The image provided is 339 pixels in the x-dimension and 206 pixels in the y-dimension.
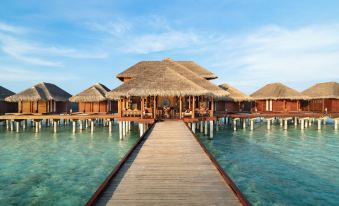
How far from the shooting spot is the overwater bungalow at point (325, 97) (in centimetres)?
3025

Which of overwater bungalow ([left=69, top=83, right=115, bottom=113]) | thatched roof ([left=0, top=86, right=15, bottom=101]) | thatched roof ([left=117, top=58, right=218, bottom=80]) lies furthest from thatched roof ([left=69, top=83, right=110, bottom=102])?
thatched roof ([left=0, top=86, right=15, bottom=101])

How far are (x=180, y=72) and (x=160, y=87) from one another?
230 inches

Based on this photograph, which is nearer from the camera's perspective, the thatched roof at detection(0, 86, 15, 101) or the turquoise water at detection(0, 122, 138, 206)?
the turquoise water at detection(0, 122, 138, 206)

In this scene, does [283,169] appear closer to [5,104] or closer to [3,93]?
[5,104]

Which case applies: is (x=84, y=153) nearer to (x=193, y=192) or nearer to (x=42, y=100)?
(x=193, y=192)

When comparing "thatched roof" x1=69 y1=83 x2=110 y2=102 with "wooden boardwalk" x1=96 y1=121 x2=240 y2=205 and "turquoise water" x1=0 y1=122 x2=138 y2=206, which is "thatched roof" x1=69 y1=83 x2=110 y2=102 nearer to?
"turquoise water" x1=0 y1=122 x2=138 y2=206

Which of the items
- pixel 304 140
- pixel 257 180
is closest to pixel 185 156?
pixel 257 180

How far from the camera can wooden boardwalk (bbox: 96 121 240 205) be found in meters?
4.41

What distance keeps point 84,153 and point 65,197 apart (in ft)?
21.2

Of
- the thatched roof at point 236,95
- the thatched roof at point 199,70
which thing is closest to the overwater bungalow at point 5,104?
the thatched roof at point 199,70

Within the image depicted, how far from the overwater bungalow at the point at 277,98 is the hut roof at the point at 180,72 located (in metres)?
11.9

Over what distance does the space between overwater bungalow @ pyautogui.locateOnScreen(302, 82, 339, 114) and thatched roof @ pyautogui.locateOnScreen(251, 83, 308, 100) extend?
2764mm

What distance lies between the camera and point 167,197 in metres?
4.51

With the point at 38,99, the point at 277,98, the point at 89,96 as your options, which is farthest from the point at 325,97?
the point at 38,99
